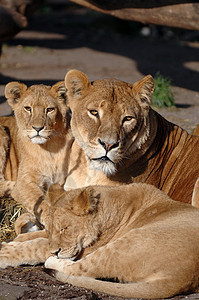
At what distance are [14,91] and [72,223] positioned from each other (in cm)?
185

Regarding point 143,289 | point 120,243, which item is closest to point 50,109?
point 120,243

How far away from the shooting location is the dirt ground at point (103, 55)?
34.1ft

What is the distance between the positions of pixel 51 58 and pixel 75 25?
17.3 feet

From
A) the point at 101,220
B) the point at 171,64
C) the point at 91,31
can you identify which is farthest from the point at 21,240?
the point at 91,31

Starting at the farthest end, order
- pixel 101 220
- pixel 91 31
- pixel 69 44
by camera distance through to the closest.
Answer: pixel 91 31
pixel 69 44
pixel 101 220

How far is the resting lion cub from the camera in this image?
3.94 metres

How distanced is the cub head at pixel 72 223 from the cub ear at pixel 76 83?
45.2 inches

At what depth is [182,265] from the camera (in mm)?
3918

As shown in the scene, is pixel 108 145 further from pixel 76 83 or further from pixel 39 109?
pixel 39 109

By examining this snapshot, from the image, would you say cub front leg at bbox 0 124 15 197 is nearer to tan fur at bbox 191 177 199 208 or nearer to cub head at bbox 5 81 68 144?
cub head at bbox 5 81 68 144

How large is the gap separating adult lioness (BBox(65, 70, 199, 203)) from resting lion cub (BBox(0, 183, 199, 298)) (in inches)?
15.5

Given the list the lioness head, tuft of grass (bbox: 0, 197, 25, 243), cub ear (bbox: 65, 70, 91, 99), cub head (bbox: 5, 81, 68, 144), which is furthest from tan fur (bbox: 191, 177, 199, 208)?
tuft of grass (bbox: 0, 197, 25, 243)

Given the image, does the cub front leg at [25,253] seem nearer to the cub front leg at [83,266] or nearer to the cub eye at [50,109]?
the cub front leg at [83,266]

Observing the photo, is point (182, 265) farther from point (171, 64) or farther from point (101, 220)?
point (171, 64)
